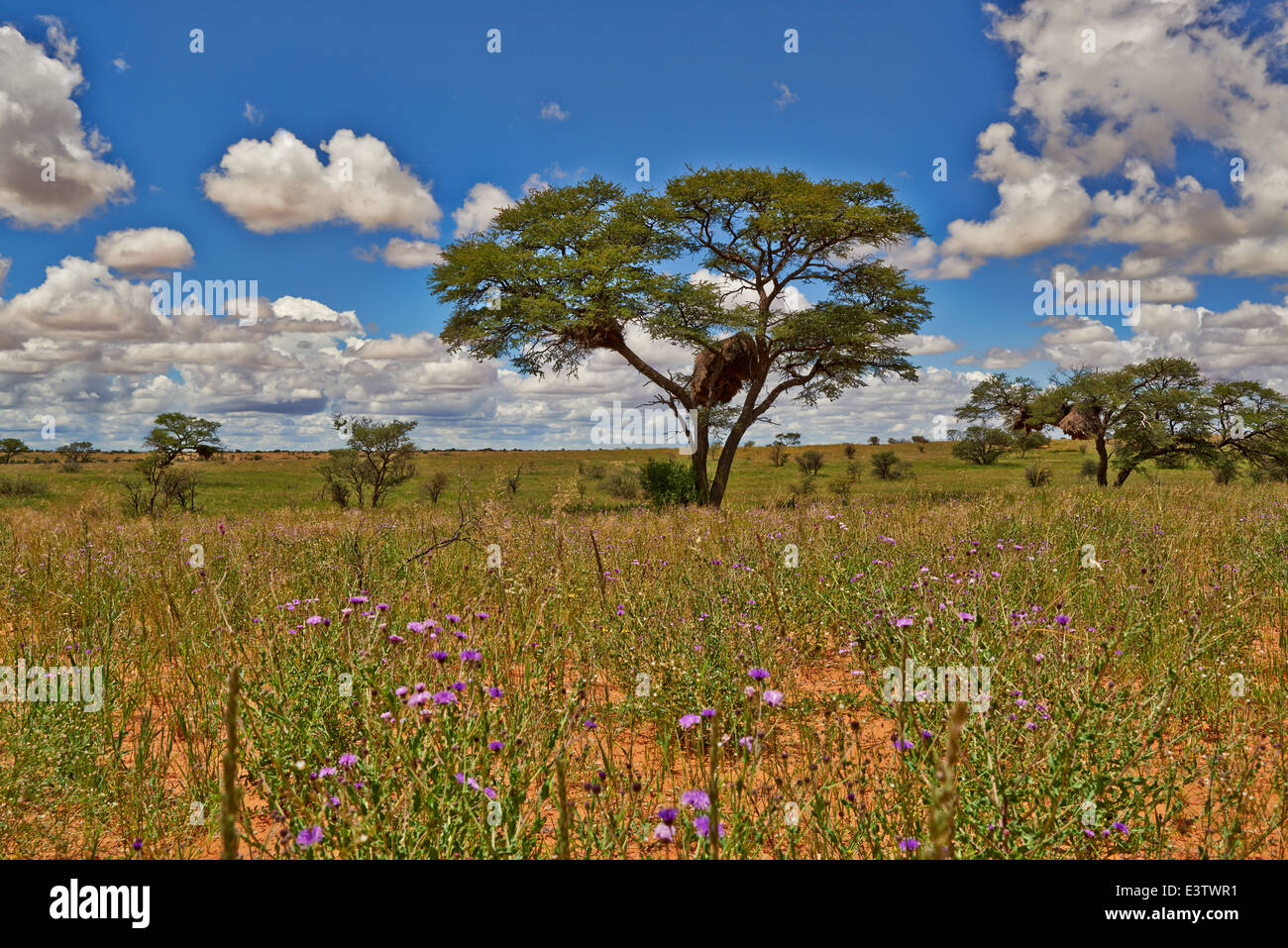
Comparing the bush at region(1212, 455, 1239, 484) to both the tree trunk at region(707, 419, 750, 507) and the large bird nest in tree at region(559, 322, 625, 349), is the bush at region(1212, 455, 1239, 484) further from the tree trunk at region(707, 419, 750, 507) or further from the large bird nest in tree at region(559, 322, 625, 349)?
the large bird nest in tree at region(559, 322, 625, 349)

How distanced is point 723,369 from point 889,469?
3211 cm

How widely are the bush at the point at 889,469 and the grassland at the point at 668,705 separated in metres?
45.2

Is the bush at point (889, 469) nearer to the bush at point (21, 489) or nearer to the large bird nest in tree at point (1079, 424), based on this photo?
the large bird nest in tree at point (1079, 424)

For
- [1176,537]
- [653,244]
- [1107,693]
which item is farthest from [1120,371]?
[1107,693]

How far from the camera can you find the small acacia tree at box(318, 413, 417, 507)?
971 inches

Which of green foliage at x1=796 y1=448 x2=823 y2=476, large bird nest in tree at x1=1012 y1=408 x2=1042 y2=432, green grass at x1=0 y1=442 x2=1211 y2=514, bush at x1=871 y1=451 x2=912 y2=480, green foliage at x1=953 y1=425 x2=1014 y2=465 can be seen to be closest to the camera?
large bird nest in tree at x1=1012 y1=408 x2=1042 y2=432

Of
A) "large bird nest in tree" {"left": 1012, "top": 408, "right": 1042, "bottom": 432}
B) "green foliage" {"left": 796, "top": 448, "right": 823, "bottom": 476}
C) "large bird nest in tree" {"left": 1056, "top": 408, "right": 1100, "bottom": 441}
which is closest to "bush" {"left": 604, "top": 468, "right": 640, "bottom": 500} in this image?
"large bird nest in tree" {"left": 1012, "top": 408, "right": 1042, "bottom": 432}

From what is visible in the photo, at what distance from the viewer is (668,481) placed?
2134cm

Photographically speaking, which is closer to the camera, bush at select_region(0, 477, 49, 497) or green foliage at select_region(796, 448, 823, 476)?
bush at select_region(0, 477, 49, 497)

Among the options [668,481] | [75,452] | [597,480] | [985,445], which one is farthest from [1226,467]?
[75,452]

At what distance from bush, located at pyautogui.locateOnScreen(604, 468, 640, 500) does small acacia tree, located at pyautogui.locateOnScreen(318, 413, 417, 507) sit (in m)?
9.42
